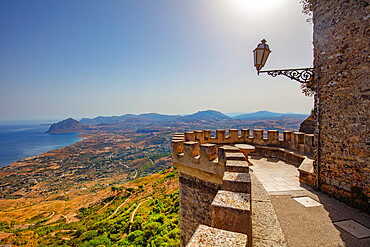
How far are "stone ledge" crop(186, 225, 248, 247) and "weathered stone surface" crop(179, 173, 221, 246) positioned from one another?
150 inches

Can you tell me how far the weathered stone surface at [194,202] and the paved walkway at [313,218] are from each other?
73.7 inches

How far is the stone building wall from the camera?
3.77 m

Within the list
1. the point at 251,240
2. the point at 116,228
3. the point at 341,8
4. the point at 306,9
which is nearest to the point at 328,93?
the point at 341,8

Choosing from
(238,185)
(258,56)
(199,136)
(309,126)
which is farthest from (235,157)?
(309,126)

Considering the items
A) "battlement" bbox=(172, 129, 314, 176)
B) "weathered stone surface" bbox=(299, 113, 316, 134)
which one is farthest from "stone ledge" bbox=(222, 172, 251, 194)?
"weathered stone surface" bbox=(299, 113, 316, 134)

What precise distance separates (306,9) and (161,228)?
16.1 m

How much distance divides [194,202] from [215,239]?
4.85 m

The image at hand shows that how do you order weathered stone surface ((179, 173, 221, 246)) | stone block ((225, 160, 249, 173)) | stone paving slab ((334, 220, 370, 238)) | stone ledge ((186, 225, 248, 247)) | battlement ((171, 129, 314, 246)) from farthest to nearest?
1. weathered stone surface ((179, 173, 221, 246))
2. stone block ((225, 160, 249, 173))
3. stone paving slab ((334, 220, 370, 238))
4. battlement ((171, 129, 314, 246))
5. stone ledge ((186, 225, 248, 247))

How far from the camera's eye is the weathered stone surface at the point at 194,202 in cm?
548

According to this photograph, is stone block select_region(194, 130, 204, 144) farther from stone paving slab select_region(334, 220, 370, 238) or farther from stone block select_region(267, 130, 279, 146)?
stone paving slab select_region(334, 220, 370, 238)

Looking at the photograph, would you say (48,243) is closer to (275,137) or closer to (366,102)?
(275,137)

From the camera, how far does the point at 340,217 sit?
3.62 meters

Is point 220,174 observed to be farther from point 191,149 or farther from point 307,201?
point 307,201

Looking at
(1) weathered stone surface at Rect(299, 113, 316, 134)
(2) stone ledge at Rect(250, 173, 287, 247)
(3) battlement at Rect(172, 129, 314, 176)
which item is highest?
(1) weathered stone surface at Rect(299, 113, 316, 134)
